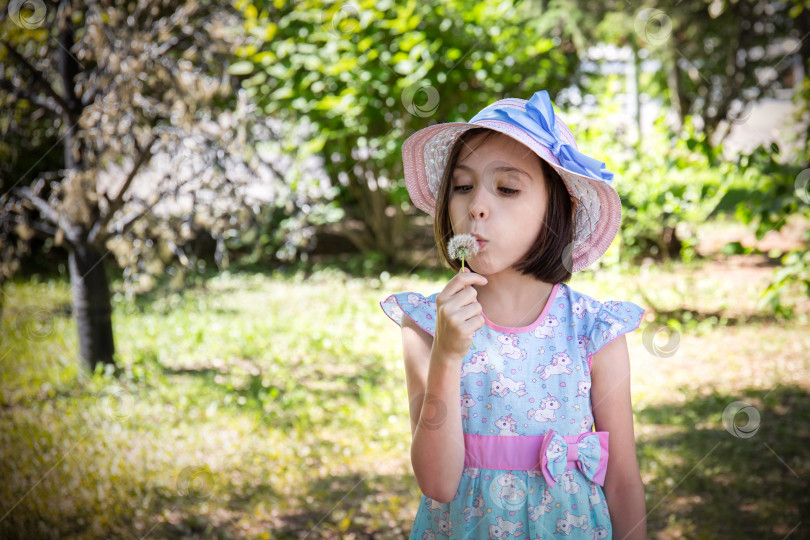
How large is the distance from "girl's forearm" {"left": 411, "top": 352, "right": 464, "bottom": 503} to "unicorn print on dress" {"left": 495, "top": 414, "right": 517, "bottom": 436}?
12cm

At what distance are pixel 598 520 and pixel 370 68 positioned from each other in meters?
4.47

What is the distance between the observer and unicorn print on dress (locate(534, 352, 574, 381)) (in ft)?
4.95

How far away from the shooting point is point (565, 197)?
159 centimetres

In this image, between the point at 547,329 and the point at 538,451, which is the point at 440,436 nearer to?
the point at 538,451

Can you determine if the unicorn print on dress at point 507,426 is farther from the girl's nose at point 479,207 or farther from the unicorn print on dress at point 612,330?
the girl's nose at point 479,207

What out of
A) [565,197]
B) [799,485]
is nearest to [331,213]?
[799,485]

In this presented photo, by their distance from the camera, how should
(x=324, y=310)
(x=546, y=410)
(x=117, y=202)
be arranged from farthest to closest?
(x=324, y=310), (x=117, y=202), (x=546, y=410)

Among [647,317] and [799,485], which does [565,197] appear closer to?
[799,485]

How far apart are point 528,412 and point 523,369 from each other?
0.30 ft

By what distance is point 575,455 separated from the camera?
1456 millimetres
